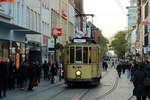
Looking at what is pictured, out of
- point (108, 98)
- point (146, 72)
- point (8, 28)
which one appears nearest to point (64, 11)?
point (8, 28)

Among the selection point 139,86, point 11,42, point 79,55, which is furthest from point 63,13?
point 139,86

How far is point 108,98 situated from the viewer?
77.0 ft

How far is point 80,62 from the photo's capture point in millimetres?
31484

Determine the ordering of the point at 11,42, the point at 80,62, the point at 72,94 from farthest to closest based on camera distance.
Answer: the point at 11,42, the point at 80,62, the point at 72,94

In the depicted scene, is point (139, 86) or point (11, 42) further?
point (11, 42)

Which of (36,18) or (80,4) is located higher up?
(80,4)

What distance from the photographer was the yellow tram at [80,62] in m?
31.4

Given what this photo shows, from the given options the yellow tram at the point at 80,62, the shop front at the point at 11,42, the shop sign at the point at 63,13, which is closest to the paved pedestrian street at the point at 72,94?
the yellow tram at the point at 80,62

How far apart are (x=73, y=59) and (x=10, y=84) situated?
435 centimetres

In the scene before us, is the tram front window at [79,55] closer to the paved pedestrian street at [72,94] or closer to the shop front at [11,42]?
the paved pedestrian street at [72,94]

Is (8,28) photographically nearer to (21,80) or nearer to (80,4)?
(21,80)

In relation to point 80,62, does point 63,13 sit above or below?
above

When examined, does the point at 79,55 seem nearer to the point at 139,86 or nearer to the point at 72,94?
the point at 72,94

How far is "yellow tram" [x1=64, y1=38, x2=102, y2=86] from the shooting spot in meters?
31.4
